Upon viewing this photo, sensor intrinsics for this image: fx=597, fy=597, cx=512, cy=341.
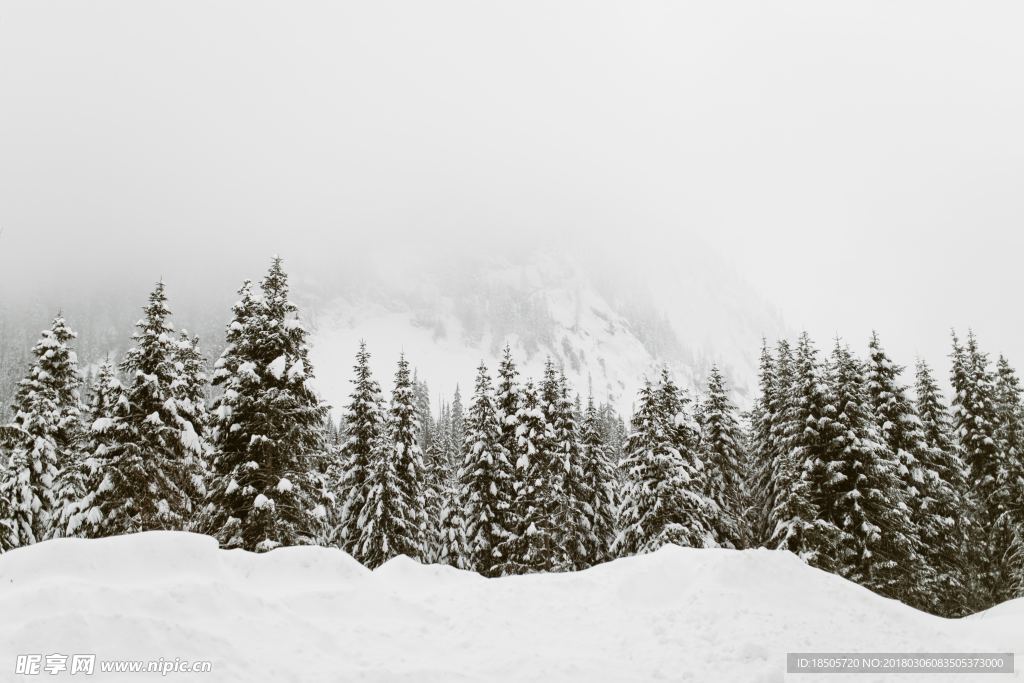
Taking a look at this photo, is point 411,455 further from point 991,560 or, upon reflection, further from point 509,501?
point 991,560

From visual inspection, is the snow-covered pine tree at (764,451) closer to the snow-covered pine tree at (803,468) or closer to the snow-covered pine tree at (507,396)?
the snow-covered pine tree at (803,468)

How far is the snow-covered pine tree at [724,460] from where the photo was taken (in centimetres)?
3109

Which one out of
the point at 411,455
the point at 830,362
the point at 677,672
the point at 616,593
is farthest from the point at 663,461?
the point at 677,672

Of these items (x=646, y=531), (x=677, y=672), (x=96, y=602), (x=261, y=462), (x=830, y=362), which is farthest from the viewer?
(x=830, y=362)

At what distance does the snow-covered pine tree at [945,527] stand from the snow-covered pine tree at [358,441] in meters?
25.3

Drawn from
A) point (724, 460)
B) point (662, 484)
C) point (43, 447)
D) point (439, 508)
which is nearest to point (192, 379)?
point (43, 447)

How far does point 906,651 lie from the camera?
11.6 metres

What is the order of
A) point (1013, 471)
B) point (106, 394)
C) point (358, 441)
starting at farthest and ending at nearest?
point (358, 441)
point (1013, 471)
point (106, 394)

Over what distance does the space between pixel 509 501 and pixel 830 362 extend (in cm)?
1750

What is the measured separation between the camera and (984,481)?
28.8 meters

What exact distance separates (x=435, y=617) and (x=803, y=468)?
19.9 m

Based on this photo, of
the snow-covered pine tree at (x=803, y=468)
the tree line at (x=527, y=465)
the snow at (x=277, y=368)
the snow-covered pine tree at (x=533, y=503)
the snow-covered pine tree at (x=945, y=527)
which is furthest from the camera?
the snow-covered pine tree at (x=533, y=503)

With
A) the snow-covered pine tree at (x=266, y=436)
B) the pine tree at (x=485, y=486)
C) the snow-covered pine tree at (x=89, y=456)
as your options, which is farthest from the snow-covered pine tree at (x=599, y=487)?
the snow-covered pine tree at (x=89, y=456)

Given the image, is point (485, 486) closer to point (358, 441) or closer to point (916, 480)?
point (358, 441)
